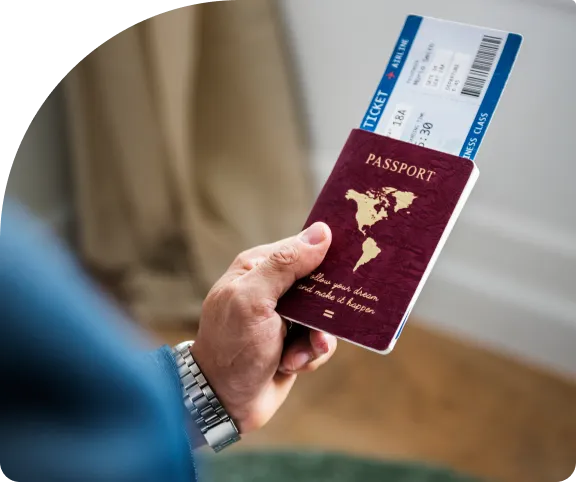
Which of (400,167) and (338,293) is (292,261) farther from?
(400,167)

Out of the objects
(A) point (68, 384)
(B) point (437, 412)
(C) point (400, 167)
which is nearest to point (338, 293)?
(C) point (400, 167)

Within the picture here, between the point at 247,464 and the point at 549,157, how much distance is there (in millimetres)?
904

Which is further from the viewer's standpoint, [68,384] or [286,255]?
[286,255]

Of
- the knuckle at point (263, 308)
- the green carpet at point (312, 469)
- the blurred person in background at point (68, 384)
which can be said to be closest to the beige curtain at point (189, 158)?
the green carpet at point (312, 469)

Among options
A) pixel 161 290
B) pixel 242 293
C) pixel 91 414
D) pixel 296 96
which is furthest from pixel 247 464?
pixel 91 414

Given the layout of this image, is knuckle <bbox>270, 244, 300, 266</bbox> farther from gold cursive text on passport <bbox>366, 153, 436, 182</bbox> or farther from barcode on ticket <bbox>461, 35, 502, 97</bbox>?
barcode on ticket <bbox>461, 35, 502, 97</bbox>

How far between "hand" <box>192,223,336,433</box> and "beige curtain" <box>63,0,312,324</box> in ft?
2.79

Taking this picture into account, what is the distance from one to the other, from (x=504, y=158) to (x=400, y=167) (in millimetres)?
886

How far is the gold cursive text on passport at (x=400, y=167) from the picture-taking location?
0.84 meters

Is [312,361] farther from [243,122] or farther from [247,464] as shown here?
[243,122]

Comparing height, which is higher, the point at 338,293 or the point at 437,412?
the point at 338,293

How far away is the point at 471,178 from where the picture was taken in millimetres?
832

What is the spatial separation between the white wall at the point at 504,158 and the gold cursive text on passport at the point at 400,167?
0.86 metres

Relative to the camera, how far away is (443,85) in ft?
3.00
